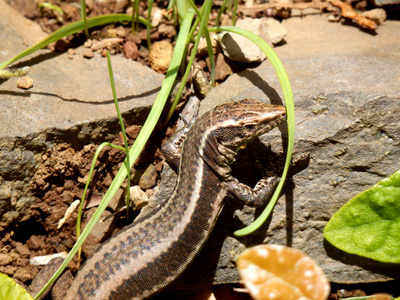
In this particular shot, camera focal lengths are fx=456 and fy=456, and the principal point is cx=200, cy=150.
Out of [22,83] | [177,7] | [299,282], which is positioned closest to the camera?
[299,282]

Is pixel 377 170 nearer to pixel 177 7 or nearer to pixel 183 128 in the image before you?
pixel 183 128

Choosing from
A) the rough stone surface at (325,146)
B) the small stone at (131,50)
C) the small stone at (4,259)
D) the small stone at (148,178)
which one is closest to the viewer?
the rough stone surface at (325,146)

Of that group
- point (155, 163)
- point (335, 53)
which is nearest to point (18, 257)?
point (155, 163)

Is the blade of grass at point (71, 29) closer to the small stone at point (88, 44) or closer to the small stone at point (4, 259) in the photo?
the small stone at point (88, 44)

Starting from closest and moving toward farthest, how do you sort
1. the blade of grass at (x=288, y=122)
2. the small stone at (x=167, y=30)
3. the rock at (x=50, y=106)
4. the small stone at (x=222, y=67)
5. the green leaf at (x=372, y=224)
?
the blade of grass at (x=288, y=122) → the green leaf at (x=372, y=224) → the rock at (x=50, y=106) → the small stone at (x=222, y=67) → the small stone at (x=167, y=30)

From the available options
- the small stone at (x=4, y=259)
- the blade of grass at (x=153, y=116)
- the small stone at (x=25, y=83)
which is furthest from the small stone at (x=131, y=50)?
the small stone at (x=4, y=259)

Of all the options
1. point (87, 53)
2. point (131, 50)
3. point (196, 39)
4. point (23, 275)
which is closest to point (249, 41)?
point (196, 39)

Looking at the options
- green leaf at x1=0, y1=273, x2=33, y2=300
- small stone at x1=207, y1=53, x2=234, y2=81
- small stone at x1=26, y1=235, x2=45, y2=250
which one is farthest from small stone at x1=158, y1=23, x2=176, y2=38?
green leaf at x1=0, y1=273, x2=33, y2=300
